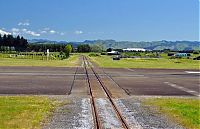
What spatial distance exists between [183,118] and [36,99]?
6424 mm

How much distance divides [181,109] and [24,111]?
223 inches

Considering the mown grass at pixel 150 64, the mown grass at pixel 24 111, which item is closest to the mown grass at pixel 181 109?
the mown grass at pixel 24 111

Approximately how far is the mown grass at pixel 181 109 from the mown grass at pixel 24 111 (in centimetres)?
400

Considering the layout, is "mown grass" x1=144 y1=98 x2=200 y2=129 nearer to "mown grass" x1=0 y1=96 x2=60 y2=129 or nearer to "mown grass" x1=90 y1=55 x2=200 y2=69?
"mown grass" x1=0 y1=96 x2=60 y2=129

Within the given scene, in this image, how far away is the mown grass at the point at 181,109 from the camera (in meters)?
11.4

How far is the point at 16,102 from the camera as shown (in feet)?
47.5

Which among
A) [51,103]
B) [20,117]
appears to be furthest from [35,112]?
[51,103]

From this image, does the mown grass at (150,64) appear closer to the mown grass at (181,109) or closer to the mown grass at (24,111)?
the mown grass at (181,109)

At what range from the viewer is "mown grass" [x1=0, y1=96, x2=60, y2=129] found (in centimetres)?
1036

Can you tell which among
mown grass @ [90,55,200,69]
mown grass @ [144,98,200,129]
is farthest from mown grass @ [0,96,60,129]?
mown grass @ [90,55,200,69]

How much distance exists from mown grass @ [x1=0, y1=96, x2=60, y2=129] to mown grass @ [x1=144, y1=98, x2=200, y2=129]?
13.1 feet

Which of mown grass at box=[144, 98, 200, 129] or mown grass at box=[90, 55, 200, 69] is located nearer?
mown grass at box=[144, 98, 200, 129]

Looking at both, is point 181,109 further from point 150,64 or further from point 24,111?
point 150,64

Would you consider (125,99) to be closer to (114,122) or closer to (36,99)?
(36,99)
